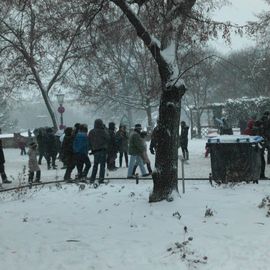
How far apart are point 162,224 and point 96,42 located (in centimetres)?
476

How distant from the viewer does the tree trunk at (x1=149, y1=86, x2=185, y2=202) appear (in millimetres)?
9398

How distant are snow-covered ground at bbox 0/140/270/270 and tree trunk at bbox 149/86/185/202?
0.28 m

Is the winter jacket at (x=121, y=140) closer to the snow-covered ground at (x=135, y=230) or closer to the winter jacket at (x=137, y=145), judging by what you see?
the winter jacket at (x=137, y=145)

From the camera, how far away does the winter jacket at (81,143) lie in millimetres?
14125

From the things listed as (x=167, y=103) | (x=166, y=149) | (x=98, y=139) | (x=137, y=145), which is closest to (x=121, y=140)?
(x=137, y=145)

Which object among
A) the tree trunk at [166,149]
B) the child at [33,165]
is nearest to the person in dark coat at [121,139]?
the child at [33,165]

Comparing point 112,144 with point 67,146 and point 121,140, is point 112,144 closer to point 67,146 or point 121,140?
point 121,140

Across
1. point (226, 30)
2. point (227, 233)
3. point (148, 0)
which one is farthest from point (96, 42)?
point (227, 233)

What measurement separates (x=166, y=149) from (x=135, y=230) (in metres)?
1.97

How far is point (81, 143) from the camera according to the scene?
46.5ft

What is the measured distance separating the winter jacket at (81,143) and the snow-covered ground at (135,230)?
3.05 m

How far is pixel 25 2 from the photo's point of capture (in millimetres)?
9836

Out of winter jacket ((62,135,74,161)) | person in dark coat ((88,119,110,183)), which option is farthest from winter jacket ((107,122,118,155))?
person in dark coat ((88,119,110,183))

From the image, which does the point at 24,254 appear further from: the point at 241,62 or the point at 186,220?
the point at 241,62
